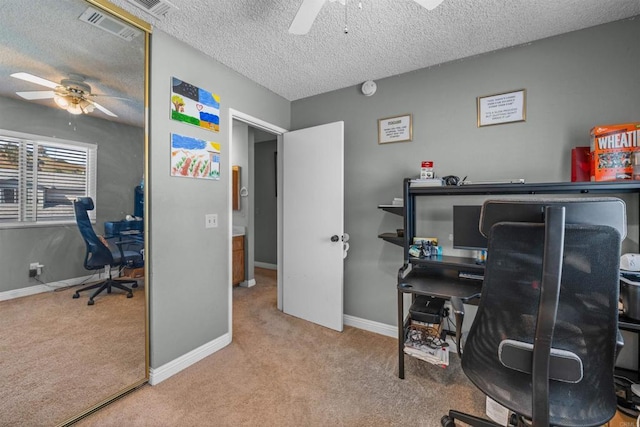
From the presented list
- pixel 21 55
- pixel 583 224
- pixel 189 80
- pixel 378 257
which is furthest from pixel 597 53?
pixel 21 55

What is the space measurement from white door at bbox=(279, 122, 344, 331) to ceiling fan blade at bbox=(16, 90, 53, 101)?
1919 mm

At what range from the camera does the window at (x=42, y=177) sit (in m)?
1.32

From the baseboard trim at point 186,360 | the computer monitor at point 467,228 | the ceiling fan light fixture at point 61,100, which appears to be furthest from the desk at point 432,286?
the ceiling fan light fixture at point 61,100

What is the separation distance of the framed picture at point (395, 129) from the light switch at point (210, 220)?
171 centimetres

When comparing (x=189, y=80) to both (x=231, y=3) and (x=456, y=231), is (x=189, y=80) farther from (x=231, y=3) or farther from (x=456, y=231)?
(x=456, y=231)

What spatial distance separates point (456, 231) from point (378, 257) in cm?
79

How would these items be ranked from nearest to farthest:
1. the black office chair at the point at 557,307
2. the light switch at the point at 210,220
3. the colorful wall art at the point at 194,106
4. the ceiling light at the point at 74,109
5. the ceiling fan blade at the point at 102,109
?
the black office chair at the point at 557,307 → the ceiling light at the point at 74,109 → the ceiling fan blade at the point at 102,109 → the colorful wall art at the point at 194,106 → the light switch at the point at 210,220

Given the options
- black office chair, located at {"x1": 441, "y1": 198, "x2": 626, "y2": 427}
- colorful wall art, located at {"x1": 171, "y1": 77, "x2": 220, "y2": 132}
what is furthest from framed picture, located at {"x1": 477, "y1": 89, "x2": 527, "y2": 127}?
colorful wall art, located at {"x1": 171, "y1": 77, "x2": 220, "y2": 132}

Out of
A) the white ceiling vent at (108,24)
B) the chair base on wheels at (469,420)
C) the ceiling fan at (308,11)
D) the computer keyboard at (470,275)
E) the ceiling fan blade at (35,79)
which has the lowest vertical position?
the chair base on wheels at (469,420)

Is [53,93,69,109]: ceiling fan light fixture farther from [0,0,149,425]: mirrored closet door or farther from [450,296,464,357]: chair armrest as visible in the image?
[450,296,464,357]: chair armrest

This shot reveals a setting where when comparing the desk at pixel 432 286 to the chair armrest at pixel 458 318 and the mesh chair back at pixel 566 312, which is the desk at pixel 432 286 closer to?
the chair armrest at pixel 458 318

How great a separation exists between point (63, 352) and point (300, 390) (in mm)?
1448

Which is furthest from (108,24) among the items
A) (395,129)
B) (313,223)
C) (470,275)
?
(470,275)

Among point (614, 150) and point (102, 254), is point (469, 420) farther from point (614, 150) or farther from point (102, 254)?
point (102, 254)
